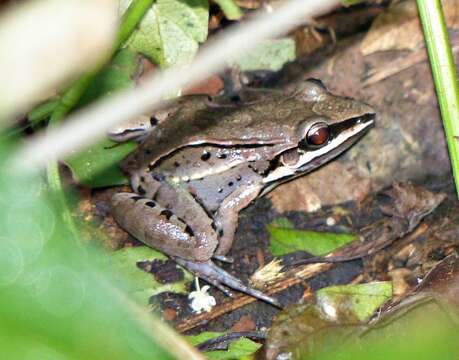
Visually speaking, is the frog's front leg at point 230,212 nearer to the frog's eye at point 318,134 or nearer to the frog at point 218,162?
the frog at point 218,162

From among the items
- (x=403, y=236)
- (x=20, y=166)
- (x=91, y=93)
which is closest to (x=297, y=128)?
(x=403, y=236)

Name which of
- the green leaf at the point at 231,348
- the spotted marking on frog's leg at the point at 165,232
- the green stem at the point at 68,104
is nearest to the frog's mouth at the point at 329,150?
the spotted marking on frog's leg at the point at 165,232

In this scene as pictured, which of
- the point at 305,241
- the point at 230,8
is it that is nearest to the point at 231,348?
the point at 305,241

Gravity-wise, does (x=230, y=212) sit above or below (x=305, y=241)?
above

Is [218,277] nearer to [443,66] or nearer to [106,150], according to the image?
[106,150]

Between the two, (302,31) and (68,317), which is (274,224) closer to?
(302,31)

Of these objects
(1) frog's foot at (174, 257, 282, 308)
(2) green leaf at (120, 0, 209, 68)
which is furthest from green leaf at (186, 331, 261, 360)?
(2) green leaf at (120, 0, 209, 68)
